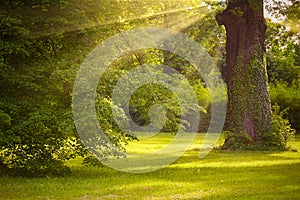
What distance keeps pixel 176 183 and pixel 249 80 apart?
1178 cm

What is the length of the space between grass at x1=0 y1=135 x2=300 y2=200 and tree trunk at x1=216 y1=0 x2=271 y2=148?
5785mm

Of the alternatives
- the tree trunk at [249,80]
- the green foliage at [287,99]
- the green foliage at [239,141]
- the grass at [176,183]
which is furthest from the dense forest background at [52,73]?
the green foliage at [287,99]

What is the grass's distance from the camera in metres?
11.1

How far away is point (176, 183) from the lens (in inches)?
513

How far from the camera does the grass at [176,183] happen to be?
11102 mm

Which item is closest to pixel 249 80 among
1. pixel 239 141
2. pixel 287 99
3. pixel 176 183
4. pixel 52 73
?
pixel 239 141

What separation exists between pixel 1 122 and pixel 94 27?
3.78 metres

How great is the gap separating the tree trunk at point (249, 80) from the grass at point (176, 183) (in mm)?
5785

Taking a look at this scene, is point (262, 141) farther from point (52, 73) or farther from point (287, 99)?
point (287, 99)

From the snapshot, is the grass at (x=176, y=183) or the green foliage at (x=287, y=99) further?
the green foliage at (x=287, y=99)

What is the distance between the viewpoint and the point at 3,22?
13195 mm

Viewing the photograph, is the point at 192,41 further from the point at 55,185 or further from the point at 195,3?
the point at 55,185

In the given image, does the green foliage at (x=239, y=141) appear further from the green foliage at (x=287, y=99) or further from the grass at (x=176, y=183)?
the green foliage at (x=287, y=99)

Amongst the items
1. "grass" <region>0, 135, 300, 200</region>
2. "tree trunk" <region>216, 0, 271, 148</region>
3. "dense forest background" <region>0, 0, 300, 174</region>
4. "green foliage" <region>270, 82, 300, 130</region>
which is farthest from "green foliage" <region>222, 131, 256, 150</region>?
"green foliage" <region>270, 82, 300, 130</region>
